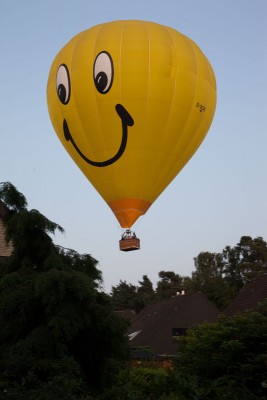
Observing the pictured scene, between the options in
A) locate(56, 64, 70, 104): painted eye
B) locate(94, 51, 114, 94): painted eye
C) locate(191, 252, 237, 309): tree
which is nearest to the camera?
locate(94, 51, 114, 94): painted eye

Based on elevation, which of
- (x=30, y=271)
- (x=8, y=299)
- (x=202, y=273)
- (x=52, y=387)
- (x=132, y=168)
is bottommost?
(x=52, y=387)

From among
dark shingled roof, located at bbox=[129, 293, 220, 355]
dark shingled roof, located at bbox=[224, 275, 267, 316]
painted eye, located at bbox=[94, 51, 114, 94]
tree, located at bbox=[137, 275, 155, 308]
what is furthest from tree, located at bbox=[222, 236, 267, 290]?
painted eye, located at bbox=[94, 51, 114, 94]

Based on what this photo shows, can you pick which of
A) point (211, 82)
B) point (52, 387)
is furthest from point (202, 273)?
point (52, 387)

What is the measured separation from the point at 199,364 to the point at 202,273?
71.1m

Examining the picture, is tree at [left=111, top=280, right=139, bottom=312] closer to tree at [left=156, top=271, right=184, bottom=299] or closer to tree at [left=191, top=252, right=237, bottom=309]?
tree at [left=156, top=271, right=184, bottom=299]

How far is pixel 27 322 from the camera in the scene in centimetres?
1141

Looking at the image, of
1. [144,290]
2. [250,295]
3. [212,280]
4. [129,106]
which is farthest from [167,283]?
[129,106]

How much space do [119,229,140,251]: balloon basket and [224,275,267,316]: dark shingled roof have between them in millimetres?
7318

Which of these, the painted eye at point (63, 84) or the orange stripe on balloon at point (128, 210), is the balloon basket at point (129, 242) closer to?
the orange stripe on balloon at point (128, 210)

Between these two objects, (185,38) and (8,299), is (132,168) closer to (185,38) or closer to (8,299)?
(185,38)

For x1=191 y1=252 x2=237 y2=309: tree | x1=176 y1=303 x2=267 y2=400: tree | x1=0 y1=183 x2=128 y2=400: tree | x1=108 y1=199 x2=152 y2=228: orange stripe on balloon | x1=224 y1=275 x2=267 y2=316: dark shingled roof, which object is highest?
x1=191 y1=252 x2=237 y2=309: tree

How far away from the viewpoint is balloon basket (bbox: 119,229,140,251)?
18406mm

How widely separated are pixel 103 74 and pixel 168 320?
2366 centimetres

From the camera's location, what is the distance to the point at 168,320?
38.6 meters
